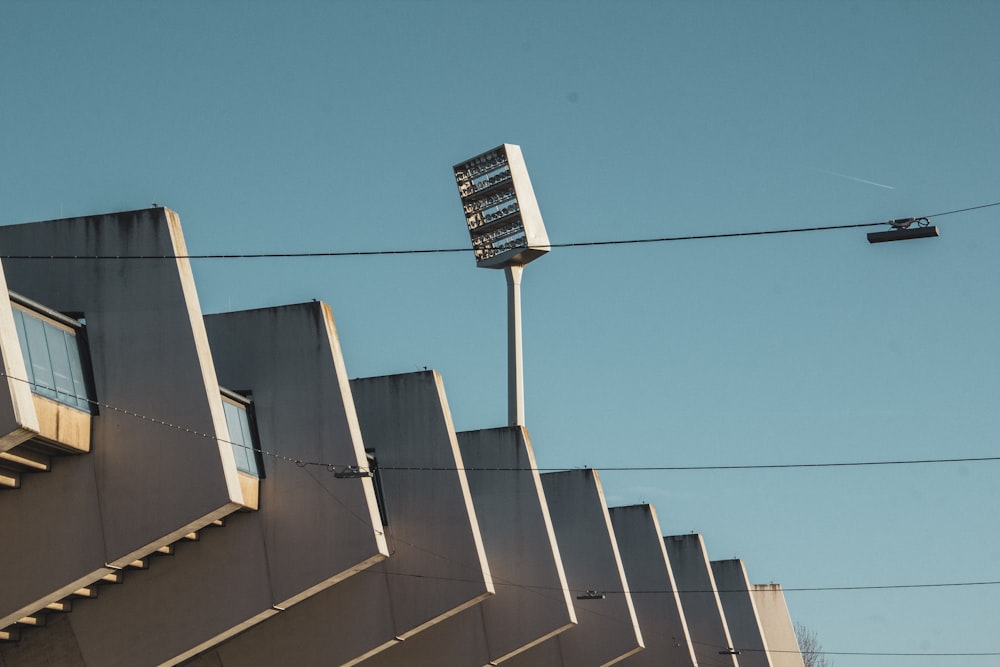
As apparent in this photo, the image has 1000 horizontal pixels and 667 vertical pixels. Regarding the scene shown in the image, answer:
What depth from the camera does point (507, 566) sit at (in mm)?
37250

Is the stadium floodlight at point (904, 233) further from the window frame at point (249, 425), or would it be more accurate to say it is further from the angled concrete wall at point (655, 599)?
the angled concrete wall at point (655, 599)

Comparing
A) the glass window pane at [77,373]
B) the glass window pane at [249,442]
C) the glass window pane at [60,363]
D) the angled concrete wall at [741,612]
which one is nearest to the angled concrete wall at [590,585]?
the glass window pane at [249,442]

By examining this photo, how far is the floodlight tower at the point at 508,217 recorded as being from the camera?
48.8 meters

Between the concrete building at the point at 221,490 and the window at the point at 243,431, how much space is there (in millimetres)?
74

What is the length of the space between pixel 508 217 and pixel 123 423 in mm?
26308

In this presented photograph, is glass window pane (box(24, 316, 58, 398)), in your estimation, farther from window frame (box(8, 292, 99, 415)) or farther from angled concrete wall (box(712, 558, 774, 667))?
angled concrete wall (box(712, 558, 774, 667))

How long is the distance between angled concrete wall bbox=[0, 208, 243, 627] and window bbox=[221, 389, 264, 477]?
131 inches

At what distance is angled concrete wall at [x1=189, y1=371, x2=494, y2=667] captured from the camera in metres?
31.7

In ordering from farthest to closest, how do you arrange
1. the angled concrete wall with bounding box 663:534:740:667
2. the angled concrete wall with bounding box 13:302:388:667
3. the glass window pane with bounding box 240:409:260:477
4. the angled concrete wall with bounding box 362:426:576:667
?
the angled concrete wall with bounding box 663:534:740:667 < the angled concrete wall with bounding box 362:426:576:667 < the glass window pane with bounding box 240:409:260:477 < the angled concrete wall with bounding box 13:302:388:667

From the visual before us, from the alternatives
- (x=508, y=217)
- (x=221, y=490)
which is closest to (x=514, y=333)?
(x=508, y=217)

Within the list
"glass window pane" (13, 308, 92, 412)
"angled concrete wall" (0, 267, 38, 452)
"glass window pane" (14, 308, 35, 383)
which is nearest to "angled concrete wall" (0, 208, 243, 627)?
"glass window pane" (13, 308, 92, 412)

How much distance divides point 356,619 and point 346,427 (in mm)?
5450

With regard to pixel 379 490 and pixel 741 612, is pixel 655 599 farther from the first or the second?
pixel 379 490

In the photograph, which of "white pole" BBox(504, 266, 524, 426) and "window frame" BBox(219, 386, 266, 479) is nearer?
"window frame" BBox(219, 386, 266, 479)
